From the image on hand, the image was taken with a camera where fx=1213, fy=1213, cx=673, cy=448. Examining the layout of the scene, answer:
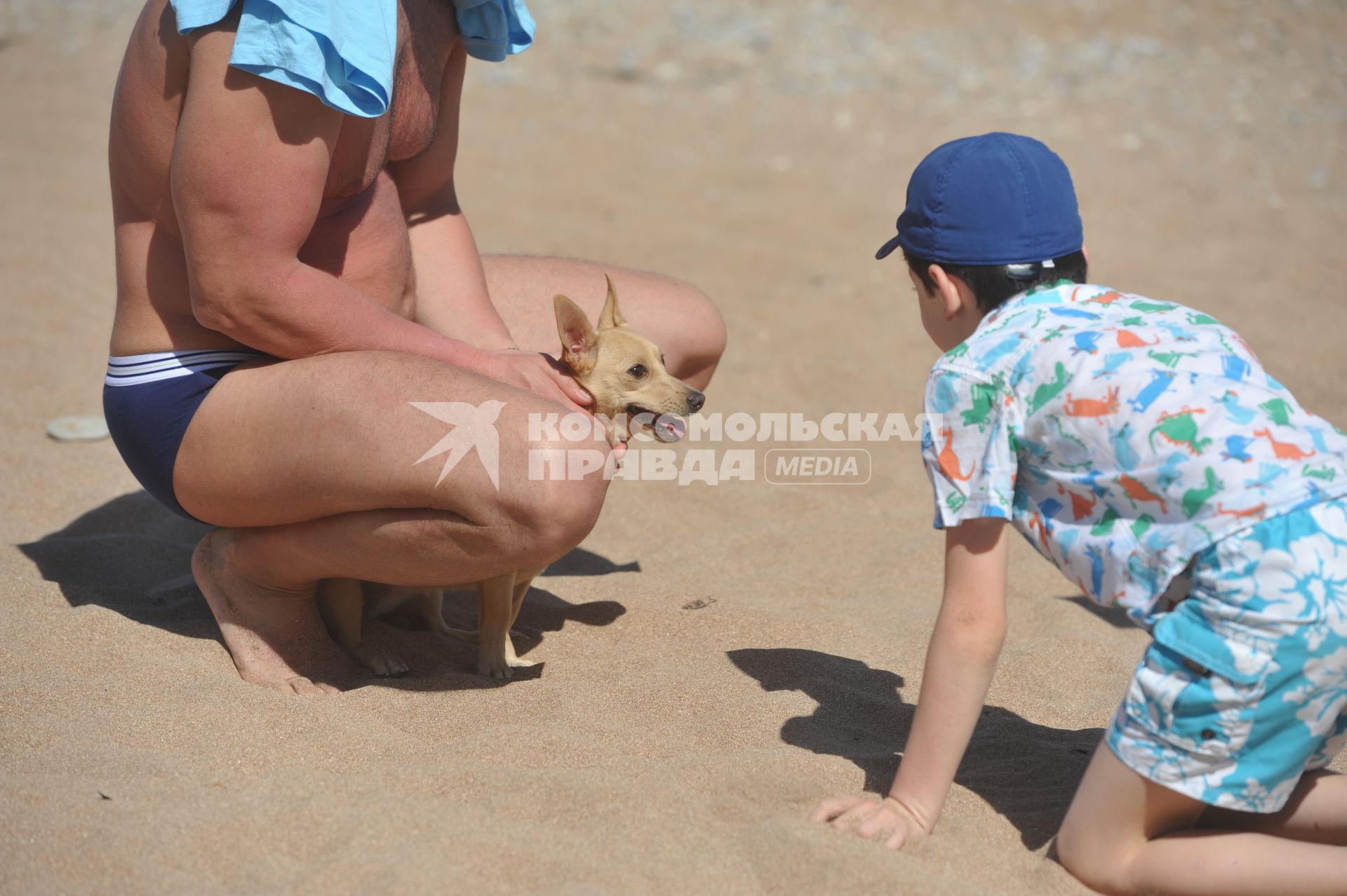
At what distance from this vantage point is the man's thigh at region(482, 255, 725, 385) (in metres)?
3.64

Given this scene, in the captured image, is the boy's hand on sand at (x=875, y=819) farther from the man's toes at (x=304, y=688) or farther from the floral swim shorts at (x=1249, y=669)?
the man's toes at (x=304, y=688)

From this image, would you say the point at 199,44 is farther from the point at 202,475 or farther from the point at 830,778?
the point at 830,778

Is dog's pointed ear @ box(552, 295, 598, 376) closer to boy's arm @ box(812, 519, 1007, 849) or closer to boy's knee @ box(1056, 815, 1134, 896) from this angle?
boy's arm @ box(812, 519, 1007, 849)

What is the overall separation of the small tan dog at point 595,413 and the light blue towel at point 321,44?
930 mm

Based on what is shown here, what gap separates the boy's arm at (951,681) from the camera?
2.14 m

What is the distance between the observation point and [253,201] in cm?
243

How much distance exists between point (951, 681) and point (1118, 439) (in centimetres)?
51

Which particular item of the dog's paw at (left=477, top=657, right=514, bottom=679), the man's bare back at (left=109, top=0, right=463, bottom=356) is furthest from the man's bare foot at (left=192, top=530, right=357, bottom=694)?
the man's bare back at (left=109, top=0, right=463, bottom=356)

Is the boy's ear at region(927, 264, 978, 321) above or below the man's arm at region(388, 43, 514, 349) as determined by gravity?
above

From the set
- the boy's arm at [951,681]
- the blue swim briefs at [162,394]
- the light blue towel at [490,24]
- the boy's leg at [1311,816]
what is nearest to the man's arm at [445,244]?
the light blue towel at [490,24]

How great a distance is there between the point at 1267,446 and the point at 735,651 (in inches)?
58.8

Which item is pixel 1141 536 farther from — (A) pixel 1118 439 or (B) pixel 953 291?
(B) pixel 953 291

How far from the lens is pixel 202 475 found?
269cm

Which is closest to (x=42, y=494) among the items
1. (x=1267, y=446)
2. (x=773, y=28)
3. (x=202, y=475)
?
(x=202, y=475)
